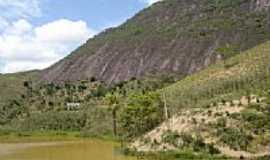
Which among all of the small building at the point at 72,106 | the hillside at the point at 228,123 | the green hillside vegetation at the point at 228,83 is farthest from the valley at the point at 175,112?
the small building at the point at 72,106

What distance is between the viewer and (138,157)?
60.4 meters

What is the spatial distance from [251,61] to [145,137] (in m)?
32.6

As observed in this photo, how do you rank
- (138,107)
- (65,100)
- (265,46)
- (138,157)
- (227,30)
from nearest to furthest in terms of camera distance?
(138,157)
(138,107)
(265,46)
(65,100)
(227,30)

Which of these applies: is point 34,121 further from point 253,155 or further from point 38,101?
point 253,155

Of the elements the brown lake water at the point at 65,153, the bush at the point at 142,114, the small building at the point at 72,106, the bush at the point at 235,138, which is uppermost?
the small building at the point at 72,106

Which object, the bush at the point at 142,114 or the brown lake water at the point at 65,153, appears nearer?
the brown lake water at the point at 65,153

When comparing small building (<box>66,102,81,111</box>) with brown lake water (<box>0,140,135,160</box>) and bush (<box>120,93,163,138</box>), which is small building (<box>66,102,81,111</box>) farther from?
brown lake water (<box>0,140,135,160</box>)

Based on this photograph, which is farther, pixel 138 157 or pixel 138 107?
pixel 138 107

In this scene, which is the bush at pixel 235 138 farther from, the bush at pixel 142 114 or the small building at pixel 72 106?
the small building at pixel 72 106

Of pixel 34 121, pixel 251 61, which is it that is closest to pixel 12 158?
pixel 251 61

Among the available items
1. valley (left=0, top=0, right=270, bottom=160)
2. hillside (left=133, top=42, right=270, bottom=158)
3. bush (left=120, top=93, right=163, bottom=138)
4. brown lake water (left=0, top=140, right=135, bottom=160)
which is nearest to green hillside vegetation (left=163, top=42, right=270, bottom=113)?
hillside (left=133, top=42, right=270, bottom=158)

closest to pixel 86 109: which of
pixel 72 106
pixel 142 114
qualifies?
pixel 72 106

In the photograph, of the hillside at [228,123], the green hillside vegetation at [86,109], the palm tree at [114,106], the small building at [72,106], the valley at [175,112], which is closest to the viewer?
the hillside at [228,123]

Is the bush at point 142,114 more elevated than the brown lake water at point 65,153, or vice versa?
the bush at point 142,114
